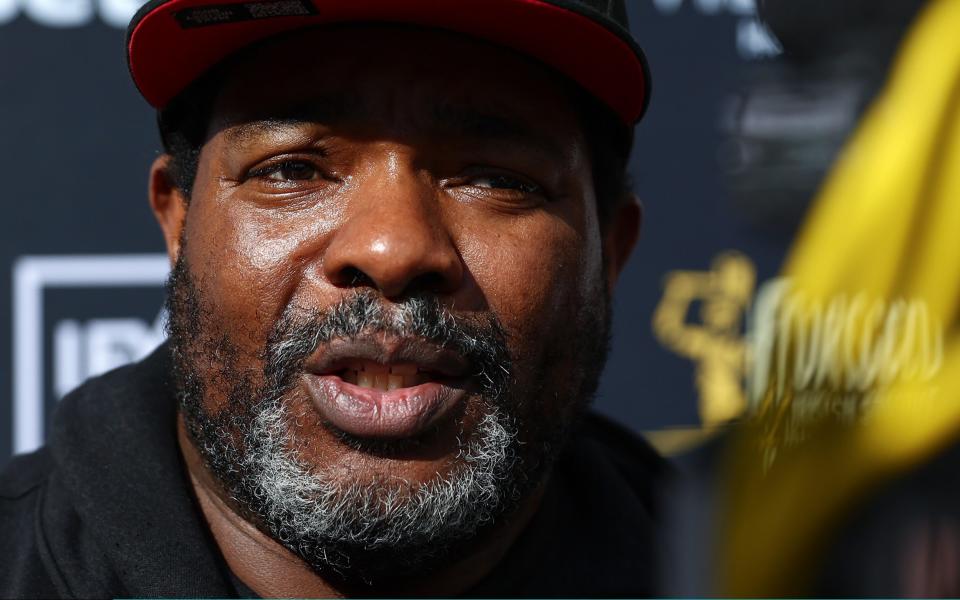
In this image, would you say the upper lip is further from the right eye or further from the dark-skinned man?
the right eye

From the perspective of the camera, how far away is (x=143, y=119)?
7.61 feet

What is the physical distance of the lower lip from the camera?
122 centimetres

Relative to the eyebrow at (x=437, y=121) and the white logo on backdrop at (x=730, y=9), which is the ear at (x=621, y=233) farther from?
the white logo on backdrop at (x=730, y=9)

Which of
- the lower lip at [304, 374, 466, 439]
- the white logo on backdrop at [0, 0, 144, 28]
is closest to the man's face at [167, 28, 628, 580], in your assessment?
the lower lip at [304, 374, 466, 439]

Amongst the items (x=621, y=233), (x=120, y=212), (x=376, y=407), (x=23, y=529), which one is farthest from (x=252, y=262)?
(x=120, y=212)

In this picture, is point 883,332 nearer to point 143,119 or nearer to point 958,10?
point 958,10

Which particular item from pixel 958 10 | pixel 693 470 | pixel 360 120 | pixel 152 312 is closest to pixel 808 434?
pixel 693 470

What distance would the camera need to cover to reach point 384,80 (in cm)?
126

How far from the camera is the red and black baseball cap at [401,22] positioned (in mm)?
1238

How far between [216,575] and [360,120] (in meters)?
0.56

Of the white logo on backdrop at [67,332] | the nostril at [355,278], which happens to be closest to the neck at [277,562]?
the nostril at [355,278]

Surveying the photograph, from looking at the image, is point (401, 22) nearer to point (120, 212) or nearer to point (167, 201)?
point (167, 201)

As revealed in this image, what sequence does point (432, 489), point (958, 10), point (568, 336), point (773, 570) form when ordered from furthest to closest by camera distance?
point (568, 336), point (432, 489), point (958, 10), point (773, 570)

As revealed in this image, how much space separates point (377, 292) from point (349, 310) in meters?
0.04
